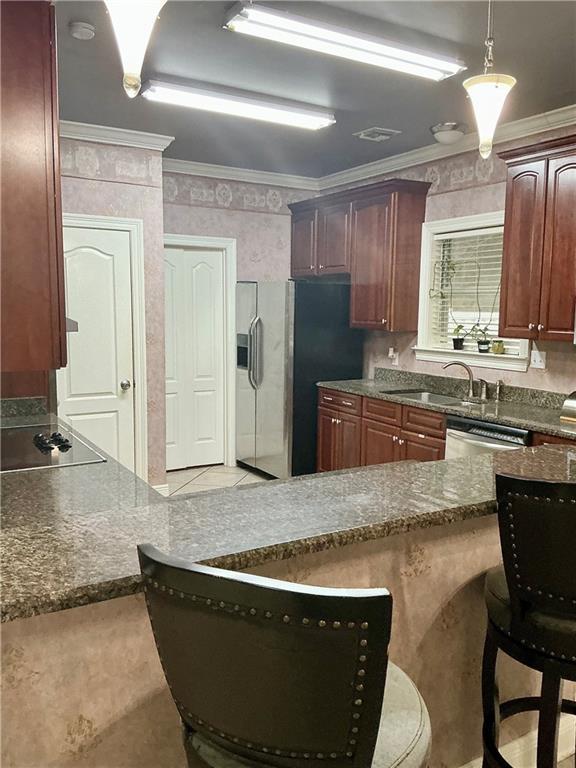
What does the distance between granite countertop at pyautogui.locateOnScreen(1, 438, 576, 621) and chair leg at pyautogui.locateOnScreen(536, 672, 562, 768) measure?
1.37 ft

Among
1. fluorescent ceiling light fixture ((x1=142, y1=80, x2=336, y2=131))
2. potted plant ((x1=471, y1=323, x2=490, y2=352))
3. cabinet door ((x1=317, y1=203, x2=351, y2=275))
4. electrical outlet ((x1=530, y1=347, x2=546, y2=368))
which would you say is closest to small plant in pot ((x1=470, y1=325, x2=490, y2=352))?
potted plant ((x1=471, y1=323, x2=490, y2=352))

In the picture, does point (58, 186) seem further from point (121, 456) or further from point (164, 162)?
point (164, 162)

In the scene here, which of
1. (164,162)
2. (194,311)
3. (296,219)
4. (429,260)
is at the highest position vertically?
(164,162)

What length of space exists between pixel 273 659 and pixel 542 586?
79cm

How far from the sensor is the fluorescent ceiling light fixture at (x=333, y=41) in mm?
2463

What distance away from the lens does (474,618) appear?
1.79 meters

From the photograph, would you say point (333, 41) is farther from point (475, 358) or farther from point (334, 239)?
point (334, 239)

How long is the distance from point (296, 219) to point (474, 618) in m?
4.72

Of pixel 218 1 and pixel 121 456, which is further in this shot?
pixel 121 456

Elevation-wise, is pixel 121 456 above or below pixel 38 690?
below

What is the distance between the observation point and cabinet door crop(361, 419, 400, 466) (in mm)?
4469

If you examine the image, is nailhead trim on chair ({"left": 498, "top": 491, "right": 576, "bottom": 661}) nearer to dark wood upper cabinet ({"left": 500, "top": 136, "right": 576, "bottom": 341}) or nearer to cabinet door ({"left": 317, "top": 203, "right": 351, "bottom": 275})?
dark wood upper cabinet ({"left": 500, "top": 136, "right": 576, "bottom": 341})

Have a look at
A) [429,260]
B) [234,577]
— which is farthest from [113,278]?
[234,577]

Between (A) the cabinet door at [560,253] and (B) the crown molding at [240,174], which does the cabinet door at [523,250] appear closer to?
(A) the cabinet door at [560,253]
